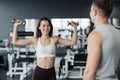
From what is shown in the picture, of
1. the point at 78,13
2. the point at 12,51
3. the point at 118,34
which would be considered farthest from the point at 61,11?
the point at 118,34

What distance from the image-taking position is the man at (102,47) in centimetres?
133

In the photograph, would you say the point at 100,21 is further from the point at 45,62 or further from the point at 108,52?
the point at 45,62

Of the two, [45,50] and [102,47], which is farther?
[45,50]

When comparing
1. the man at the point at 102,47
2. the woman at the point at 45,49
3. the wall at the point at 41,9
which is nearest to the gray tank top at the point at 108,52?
the man at the point at 102,47

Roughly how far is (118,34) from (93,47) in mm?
214

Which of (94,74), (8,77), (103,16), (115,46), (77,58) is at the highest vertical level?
(103,16)

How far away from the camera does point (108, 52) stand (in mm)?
1374

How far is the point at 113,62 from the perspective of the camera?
56.1 inches

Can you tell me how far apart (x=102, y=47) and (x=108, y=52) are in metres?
0.05

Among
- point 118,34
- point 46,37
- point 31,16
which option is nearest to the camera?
point 118,34

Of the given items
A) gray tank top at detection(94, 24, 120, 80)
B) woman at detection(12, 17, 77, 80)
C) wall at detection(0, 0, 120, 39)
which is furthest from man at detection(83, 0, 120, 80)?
wall at detection(0, 0, 120, 39)

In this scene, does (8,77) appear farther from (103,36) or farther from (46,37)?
(103,36)

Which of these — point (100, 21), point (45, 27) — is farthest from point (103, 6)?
point (45, 27)

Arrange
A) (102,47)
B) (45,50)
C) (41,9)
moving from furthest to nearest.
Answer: (41,9) → (45,50) → (102,47)
